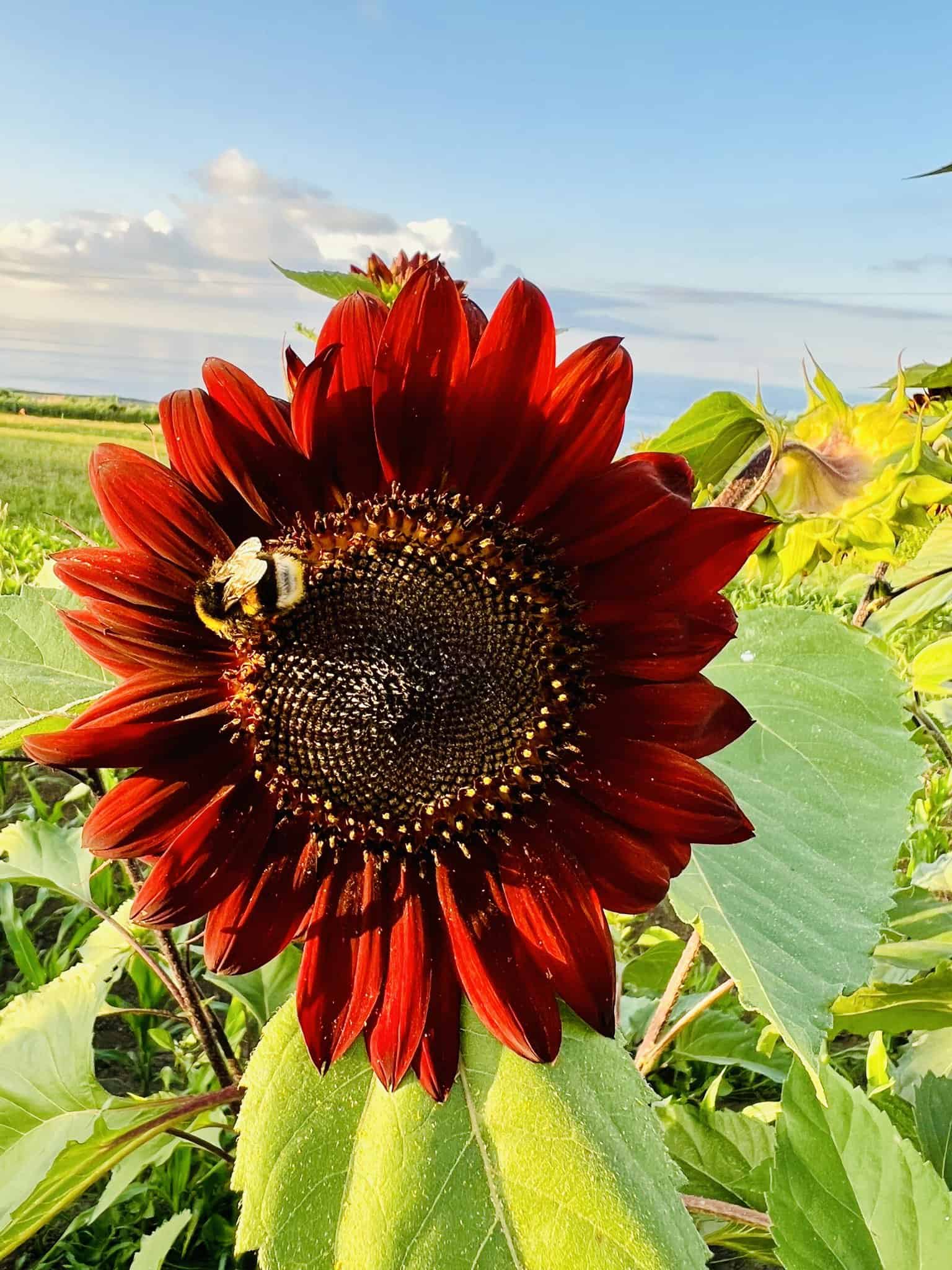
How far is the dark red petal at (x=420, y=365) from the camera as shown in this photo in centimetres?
45

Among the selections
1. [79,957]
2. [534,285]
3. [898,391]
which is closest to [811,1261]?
[534,285]

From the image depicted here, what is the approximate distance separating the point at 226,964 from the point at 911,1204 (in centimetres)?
33

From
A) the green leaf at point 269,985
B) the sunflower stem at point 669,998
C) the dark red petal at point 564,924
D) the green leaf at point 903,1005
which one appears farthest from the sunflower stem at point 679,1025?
the dark red petal at point 564,924

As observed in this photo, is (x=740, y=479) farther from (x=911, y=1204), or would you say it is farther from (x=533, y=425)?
(x=911, y=1204)

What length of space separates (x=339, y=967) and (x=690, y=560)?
0.78 feet

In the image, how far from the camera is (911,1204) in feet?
A: 1.67

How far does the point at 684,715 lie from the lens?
472mm

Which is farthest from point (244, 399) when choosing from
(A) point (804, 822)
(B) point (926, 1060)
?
(B) point (926, 1060)

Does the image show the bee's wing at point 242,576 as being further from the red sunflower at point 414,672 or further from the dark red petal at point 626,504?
the dark red petal at point 626,504

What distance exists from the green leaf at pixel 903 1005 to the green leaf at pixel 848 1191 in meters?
0.26

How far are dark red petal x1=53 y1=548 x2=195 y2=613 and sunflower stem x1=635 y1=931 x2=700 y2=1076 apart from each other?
42cm

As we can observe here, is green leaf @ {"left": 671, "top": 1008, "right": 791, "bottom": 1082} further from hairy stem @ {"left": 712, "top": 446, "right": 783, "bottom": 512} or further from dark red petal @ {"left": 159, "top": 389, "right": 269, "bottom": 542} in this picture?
A: dark red petal @ {"left": 159, "top": 389, "right": 269, "bottom": 542}

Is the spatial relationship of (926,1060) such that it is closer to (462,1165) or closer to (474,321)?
(462,1165)

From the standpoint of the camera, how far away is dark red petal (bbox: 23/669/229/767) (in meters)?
0.44
